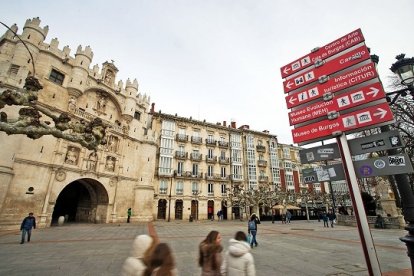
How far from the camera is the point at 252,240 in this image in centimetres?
981

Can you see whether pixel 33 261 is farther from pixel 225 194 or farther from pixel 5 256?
pixel 225 194

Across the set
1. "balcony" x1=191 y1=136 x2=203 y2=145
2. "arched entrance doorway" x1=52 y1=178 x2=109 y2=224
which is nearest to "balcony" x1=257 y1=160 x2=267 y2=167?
"balcony" x1=191 y1=136 x2=203 y2=145

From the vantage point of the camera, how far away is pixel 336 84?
501 cm

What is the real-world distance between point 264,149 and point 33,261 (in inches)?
1592

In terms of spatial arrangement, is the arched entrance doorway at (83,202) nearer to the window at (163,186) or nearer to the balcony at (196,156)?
the window at (163,186)

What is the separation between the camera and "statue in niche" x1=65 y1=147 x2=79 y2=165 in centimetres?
2022

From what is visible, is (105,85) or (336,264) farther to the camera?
(105,85)

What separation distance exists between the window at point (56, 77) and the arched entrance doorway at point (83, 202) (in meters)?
10.7

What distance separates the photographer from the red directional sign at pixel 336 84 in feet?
15.3

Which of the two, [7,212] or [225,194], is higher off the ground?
[225,194]

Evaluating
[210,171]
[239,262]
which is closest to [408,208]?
[239,262]

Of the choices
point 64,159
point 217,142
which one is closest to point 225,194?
point 217,142

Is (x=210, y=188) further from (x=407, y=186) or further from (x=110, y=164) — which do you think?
(x=407, y=186)

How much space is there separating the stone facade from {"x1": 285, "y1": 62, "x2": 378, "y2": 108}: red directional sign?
20.0 m
